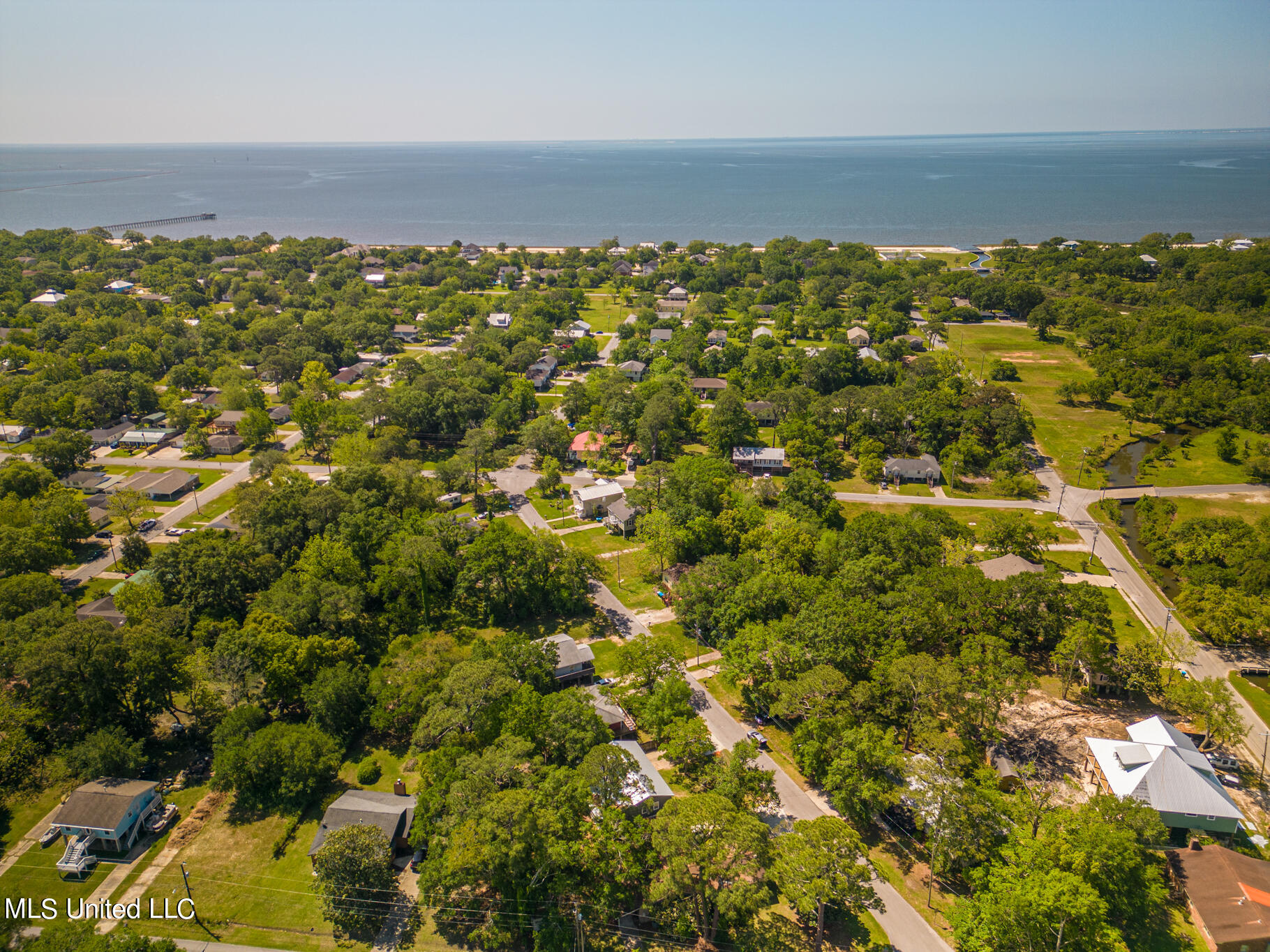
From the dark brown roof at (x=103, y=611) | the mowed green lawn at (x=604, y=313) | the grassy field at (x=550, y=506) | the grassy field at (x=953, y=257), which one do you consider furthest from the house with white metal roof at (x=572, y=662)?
the grassy field at (x=953, y=257)

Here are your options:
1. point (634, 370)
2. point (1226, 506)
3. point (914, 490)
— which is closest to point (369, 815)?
point (914, 490)

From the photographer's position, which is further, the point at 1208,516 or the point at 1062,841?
the point at 1208,516

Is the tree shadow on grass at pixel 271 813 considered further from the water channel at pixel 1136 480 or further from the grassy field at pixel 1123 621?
the water channel at pixel 1136 480

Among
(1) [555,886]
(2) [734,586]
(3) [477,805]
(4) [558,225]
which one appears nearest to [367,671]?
(3) [477,805]

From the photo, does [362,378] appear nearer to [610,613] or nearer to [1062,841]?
[610,613]

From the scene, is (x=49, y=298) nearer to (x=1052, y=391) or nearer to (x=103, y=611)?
(x=103, y=611)

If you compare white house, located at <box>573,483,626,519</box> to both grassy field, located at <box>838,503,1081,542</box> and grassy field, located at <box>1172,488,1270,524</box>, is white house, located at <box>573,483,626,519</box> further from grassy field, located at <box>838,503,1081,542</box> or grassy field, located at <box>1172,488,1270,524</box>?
grassy field, located at <box>1172,488,1270,524</box>
